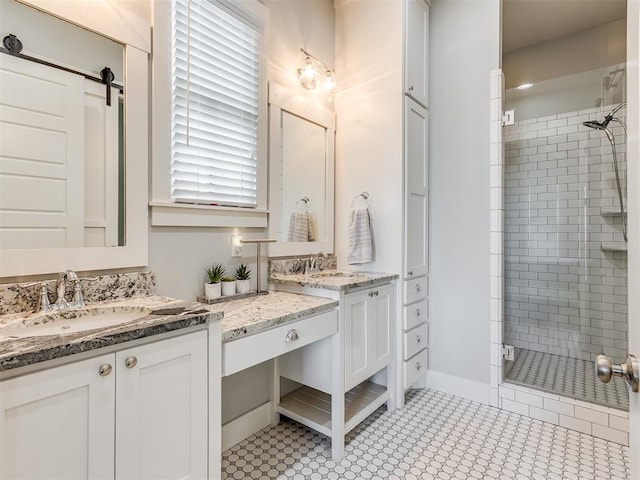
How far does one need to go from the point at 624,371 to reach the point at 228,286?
1527mm

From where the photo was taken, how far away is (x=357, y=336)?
1.85 m

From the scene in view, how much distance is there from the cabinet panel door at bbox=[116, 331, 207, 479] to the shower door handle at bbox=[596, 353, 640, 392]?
3.55 ft

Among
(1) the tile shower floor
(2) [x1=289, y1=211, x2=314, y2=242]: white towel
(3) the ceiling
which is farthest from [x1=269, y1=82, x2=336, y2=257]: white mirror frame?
(3) the ceiling

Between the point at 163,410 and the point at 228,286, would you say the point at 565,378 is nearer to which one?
the point at 228,286

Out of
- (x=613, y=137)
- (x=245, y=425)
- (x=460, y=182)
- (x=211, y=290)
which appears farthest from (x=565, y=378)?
(x=211, y=290)

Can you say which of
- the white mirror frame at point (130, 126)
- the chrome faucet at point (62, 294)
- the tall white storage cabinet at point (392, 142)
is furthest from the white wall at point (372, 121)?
the chrome faucet at point (62, 294)

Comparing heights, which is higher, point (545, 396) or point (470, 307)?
point (470, 307)

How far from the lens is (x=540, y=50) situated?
305 cm

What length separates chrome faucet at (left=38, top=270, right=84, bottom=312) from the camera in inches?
45.9

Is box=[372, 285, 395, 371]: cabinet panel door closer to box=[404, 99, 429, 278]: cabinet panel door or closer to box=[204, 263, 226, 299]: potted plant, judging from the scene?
box=[404, 99, 429, 278]: cabinet panel door

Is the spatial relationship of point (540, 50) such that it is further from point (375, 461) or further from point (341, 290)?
point (375, 461)

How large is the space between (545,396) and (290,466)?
162cm

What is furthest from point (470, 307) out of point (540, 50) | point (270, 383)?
point (540, 50)

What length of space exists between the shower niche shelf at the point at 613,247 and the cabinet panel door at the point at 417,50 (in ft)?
5.83
